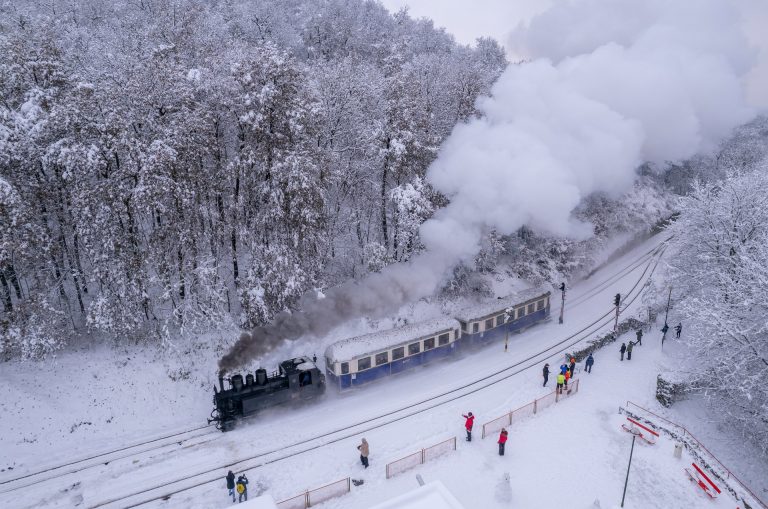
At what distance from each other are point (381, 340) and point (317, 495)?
7.61m

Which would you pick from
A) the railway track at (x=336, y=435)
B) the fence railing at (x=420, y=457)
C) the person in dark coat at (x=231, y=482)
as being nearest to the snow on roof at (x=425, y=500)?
the fence railing at (x=420, y=457)

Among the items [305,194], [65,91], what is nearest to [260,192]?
[305,194]

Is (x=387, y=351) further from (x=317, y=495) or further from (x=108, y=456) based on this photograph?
(x=108, y=456)

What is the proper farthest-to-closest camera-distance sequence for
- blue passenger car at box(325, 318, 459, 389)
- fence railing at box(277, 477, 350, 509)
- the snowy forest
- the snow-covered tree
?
1. blue passenger car at box(325, 318, 459, 389)
2. the snowy forest
3. the snow-covered tree
4. fence railing at box(277, 477, 350, 509)

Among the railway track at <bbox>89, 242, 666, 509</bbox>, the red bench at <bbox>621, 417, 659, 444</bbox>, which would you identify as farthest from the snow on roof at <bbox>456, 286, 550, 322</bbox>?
the red bench at <bbox>621, 417, 659, 444</bbox>

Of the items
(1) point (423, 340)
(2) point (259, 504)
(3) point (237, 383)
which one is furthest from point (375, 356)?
(2) point (259, 504)

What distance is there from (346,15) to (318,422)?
60057 millimetres

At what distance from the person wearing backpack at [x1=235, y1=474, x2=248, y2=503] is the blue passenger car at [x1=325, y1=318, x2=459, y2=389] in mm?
6037

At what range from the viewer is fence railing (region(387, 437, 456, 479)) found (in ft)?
45.5

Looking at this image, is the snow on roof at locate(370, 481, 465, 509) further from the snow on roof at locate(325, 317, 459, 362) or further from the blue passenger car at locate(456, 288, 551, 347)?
the blue passenger car at locate(456, 288, 551, 347)

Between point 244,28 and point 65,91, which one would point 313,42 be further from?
point 65,91

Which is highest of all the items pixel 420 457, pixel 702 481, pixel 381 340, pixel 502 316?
pixel 381 340

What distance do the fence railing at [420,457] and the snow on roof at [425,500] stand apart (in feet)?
14.8

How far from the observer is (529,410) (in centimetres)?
1705
